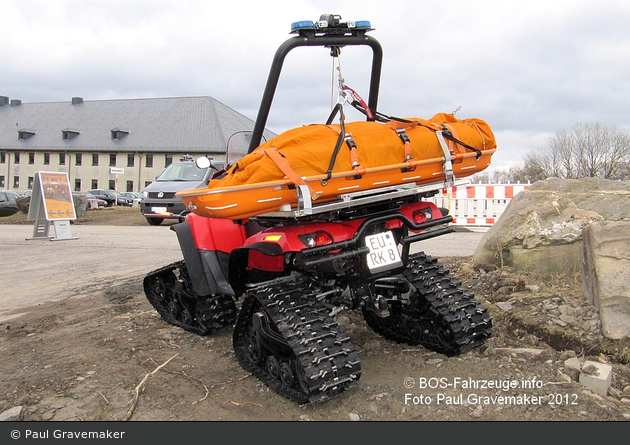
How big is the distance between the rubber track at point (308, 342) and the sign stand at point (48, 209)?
36.7 feet

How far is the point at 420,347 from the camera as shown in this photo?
4078 millimetres

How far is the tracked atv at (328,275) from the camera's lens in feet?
10.4

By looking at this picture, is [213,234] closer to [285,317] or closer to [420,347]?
[285,317]

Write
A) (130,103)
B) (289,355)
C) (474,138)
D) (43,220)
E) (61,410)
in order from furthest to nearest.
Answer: (130,103) → (43,220) → (474,138) → (289,355) → (61,410)

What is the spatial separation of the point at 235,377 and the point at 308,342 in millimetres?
823

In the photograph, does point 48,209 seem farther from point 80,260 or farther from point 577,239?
point 577,239

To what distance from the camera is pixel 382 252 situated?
11.3 feet

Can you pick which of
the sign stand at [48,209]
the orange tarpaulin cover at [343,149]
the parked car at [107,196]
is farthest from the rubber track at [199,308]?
the parked car at [107,196]

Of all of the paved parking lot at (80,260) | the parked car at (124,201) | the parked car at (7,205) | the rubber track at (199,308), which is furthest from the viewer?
the parked car at (124,201)

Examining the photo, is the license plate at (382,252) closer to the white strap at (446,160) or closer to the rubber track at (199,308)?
the white strap at (446,160)

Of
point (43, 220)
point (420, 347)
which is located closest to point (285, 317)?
point (420, 347)

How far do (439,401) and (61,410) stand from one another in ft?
7.36

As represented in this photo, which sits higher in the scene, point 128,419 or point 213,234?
A: point 213,234
